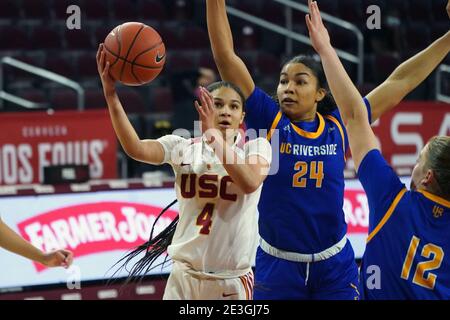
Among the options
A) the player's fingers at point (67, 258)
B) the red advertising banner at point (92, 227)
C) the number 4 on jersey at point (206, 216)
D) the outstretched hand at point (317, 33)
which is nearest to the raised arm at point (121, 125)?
the number 4 on jersey at point (206, 216)

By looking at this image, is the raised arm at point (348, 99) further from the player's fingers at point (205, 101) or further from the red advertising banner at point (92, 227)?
the red advertising banner at point (92, 227)

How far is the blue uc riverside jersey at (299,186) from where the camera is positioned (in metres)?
4.79

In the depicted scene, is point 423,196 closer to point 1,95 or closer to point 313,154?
point 313,154

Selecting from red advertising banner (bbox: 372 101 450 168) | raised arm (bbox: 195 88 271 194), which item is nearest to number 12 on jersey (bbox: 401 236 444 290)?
raised arm (bbox: 195 88 271 194)

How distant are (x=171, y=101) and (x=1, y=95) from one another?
7.02 ft

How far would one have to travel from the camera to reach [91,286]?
7.30 meters

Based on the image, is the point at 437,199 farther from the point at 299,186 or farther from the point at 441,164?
the point at 299,186

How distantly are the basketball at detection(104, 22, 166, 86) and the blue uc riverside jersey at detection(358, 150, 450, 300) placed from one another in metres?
1.62

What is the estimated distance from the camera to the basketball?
4.53 metres

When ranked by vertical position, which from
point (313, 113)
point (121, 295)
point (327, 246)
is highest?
point (313, 113)

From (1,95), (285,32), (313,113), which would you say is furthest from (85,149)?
(285,32)

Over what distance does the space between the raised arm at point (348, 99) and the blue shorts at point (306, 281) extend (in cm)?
138

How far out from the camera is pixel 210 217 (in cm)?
455

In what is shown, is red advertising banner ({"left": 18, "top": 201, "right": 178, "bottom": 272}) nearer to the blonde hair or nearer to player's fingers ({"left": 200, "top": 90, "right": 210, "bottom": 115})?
player's fingers ({"left": 200, "top": 90, "right": 210, "bottom": 115})
